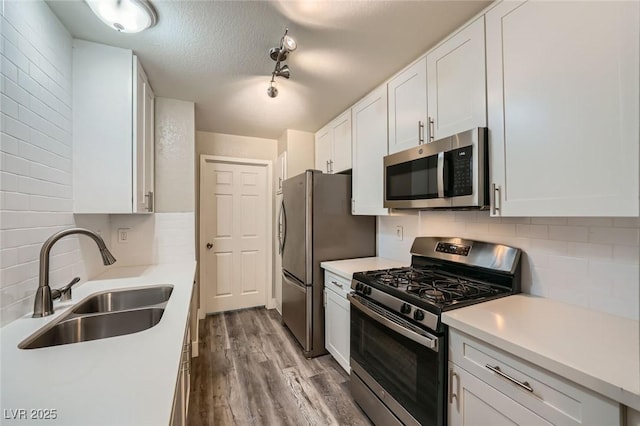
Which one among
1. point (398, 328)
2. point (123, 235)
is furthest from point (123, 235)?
point (398, 328)

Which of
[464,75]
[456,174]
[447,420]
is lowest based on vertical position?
[447,420]

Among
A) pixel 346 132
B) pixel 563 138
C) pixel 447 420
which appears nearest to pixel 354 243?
pixel 346 132

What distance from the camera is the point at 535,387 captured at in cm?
87

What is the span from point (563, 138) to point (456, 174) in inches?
18.0

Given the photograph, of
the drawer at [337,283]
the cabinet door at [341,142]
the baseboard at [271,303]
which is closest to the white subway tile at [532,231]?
the drawer at [337,283]

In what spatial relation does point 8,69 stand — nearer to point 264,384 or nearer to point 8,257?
point 8,257

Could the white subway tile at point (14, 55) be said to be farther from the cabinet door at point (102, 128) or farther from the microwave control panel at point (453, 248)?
the microwave control panel at point (453, 248)

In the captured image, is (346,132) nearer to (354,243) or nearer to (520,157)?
(354,243)

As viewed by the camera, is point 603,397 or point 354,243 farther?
point 354,243

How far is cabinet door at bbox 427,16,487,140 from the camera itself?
1344 mm

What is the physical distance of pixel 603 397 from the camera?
2.36 ft

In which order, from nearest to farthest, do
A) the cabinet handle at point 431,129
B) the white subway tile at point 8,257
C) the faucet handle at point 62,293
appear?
the white subway tile at point 8,257 → the faucet handle at point 62,293 → the cabinet handle at point 431,129

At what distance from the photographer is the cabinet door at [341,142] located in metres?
2.54

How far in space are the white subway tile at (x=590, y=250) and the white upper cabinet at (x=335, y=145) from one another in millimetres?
1701
